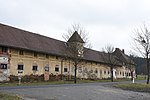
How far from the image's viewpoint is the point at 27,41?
147ft

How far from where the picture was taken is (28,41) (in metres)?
45.2

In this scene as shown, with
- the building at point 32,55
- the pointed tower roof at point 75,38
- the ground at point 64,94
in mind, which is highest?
the pointed tower roof at point 75,38

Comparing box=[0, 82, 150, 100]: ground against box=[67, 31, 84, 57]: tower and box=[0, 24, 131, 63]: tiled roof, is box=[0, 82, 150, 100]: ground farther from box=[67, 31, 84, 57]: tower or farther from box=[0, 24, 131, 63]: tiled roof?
box=[67, 31, 84, 57]: tower

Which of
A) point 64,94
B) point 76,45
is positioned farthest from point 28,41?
point 64,94

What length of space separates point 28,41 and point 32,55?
281 centimetres

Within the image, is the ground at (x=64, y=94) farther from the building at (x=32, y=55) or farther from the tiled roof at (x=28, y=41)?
the tiled roof at (x=28, y=41)

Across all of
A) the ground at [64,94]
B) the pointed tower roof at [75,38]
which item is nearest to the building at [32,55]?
the pointed tower roof at [75,38]

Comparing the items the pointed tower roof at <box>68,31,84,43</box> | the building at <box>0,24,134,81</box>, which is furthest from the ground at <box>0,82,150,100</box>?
the pointed tower roof at <box>68,31,84,43</box>

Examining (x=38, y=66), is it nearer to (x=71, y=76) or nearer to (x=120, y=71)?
(x=71, y=76)

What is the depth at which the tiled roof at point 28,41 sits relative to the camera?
39.7 metres

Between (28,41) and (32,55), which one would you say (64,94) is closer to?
(32,55)

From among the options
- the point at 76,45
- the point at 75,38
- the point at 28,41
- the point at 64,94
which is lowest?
the point at 64,94

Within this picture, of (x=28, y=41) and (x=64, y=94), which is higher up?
(x=28, y=41)

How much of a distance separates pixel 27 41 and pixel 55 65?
7889mm
